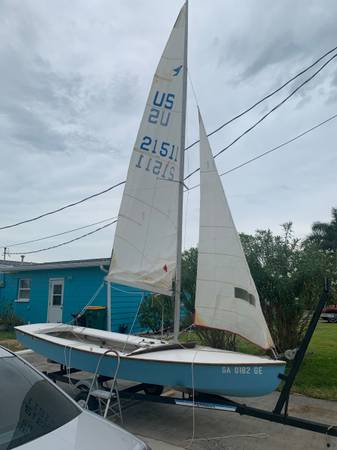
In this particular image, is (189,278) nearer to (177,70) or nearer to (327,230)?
(177,70)

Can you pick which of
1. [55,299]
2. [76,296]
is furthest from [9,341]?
[55,299]

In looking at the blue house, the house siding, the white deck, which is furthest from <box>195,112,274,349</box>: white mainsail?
the blue house

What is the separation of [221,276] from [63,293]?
12.5m

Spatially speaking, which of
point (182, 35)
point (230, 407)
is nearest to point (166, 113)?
point (182, 35)

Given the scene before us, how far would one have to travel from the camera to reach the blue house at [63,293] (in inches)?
636

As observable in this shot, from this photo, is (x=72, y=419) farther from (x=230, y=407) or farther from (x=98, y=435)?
(x=230, y=407)

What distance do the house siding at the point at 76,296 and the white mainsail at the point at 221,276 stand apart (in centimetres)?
937

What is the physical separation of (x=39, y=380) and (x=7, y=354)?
40 centimetres

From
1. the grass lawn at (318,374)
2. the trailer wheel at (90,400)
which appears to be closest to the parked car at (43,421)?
the trailer wheel at (90,400)

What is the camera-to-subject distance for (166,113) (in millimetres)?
7355

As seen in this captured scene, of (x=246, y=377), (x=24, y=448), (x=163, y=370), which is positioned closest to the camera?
(x=24, y=448)

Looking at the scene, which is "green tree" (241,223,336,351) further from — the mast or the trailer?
the trailer

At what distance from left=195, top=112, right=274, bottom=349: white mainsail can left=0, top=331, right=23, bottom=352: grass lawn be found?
27.2ft

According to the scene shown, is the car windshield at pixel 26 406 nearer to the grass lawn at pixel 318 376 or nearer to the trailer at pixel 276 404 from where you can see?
the trailer at pixel 276 404
